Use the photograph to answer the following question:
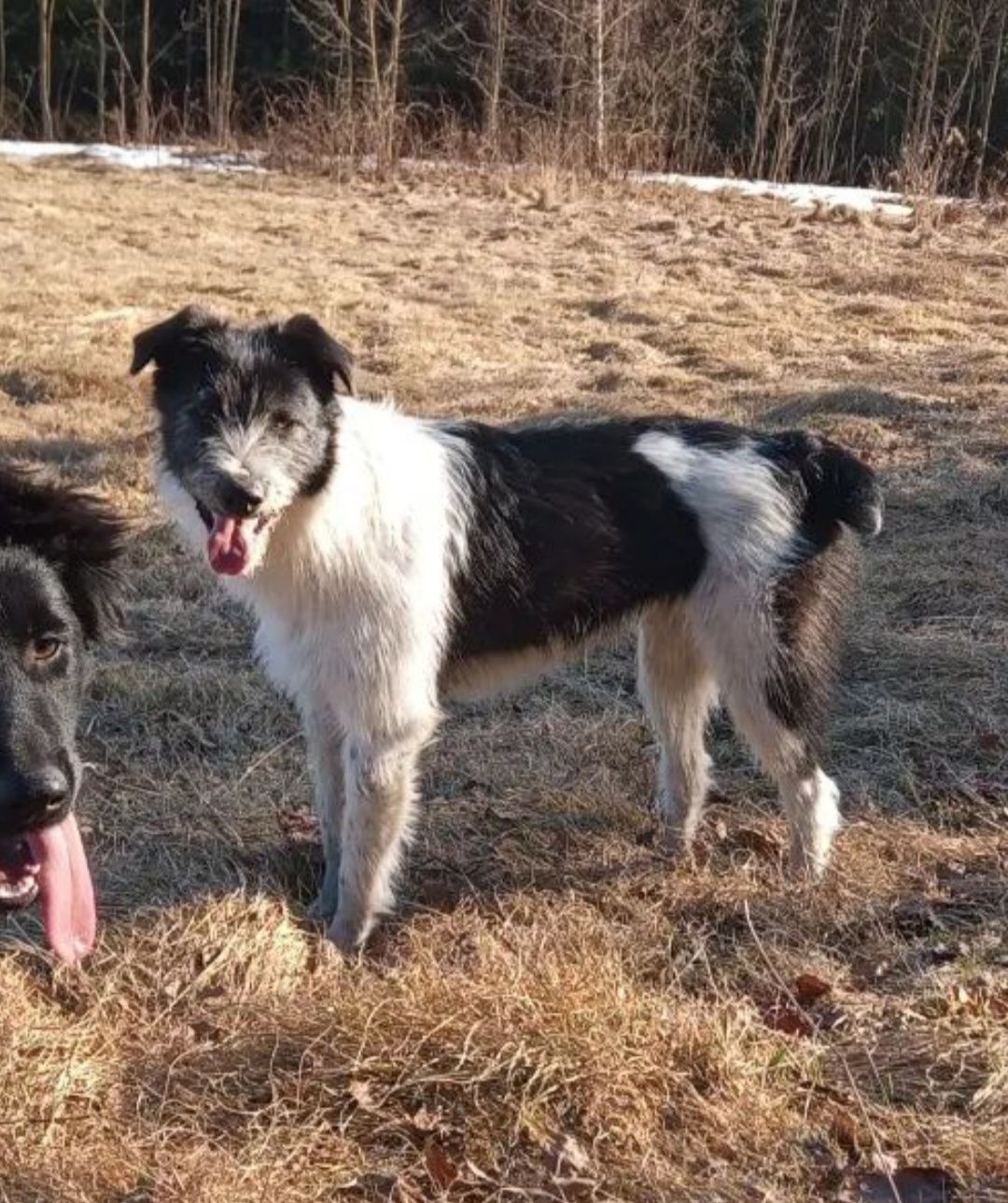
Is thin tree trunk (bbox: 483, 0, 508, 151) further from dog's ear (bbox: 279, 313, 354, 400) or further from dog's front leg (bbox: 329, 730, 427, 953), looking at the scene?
dog's front leg (bbox: 329, 730, 427, 953)

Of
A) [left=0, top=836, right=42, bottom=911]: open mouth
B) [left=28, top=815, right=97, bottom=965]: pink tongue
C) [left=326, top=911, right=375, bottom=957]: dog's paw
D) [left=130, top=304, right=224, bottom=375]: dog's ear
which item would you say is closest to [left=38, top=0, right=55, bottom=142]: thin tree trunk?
[left=130, top=304, right=224, bottom=375]: dog's ear

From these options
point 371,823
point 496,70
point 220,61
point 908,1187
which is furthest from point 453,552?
point 220,61

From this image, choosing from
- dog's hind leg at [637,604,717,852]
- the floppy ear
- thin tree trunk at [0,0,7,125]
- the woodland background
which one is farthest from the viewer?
thin tree trunk at [0,0,7,125]

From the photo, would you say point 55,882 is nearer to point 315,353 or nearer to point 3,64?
point 315,353

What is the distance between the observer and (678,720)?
436cm

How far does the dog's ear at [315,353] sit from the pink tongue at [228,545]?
450mm

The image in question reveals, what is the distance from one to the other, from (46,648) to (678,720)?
2128 millimetres

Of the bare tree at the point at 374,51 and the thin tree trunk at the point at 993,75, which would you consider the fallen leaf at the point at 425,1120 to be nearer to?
the bare tree at the point at 374,51

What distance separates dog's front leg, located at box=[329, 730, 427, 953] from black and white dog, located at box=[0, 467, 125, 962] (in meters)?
0.85

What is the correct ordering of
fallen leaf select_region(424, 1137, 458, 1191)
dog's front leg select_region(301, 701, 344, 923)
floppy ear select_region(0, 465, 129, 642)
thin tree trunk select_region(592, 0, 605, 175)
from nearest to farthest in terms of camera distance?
fallen leaf select_region(424, 1137, 458, 1191), floppy ear select_region(0, 465, 129, 642), dog's front leg select_region(301, 701, 344, 923), thin tree trunk select_region(592, 0, 605, 175)

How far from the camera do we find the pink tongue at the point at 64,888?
285 centimetres

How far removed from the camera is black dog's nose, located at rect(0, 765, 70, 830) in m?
2.56

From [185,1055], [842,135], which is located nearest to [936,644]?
[185,1055]

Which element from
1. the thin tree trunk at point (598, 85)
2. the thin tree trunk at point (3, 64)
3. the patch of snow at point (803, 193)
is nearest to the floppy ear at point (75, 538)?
the patch of snow at point (803, 193)
